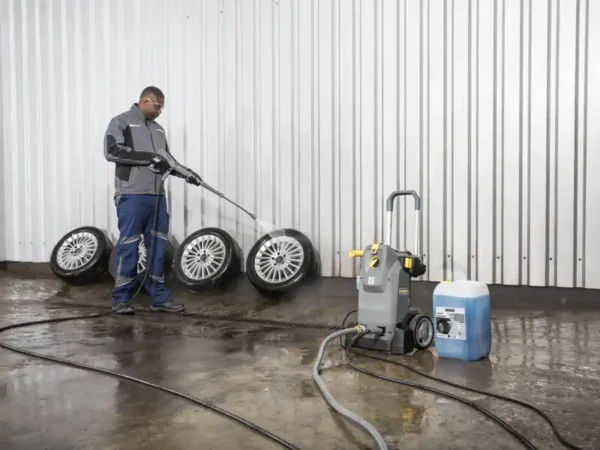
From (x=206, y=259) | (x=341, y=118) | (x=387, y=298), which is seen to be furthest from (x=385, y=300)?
(x=206, y=259)

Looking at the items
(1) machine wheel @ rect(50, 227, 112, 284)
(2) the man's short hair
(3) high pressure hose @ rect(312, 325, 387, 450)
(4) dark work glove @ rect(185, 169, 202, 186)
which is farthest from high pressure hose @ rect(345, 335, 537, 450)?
(1) machine wheel @ rect(50, 227, 112, 284)

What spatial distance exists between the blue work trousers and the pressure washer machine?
7.59ft

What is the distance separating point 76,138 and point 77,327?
11.3ft

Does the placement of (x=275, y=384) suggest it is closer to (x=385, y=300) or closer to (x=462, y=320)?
(x=385, y=300)

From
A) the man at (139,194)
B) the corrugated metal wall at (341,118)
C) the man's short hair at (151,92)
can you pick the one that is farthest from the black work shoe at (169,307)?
the man's short hair at (151,92)

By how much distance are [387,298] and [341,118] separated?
2.86m

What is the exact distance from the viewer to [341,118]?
19.5 ft

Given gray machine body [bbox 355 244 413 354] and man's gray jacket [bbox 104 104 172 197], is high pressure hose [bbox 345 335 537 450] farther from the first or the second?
man's gray jacket [bbox 104 104 172 197]

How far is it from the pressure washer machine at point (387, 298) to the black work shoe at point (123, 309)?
7.94ft

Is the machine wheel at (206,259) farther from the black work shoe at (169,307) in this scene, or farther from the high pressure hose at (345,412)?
the high pressure hose at (345,412)

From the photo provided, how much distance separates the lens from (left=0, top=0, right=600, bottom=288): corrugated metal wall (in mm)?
5133

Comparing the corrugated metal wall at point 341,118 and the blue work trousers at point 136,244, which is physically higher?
the corrugated metal wall at point 341,118

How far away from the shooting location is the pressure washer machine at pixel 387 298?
3.48 m

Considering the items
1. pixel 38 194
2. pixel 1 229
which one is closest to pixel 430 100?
pixel 38 194
